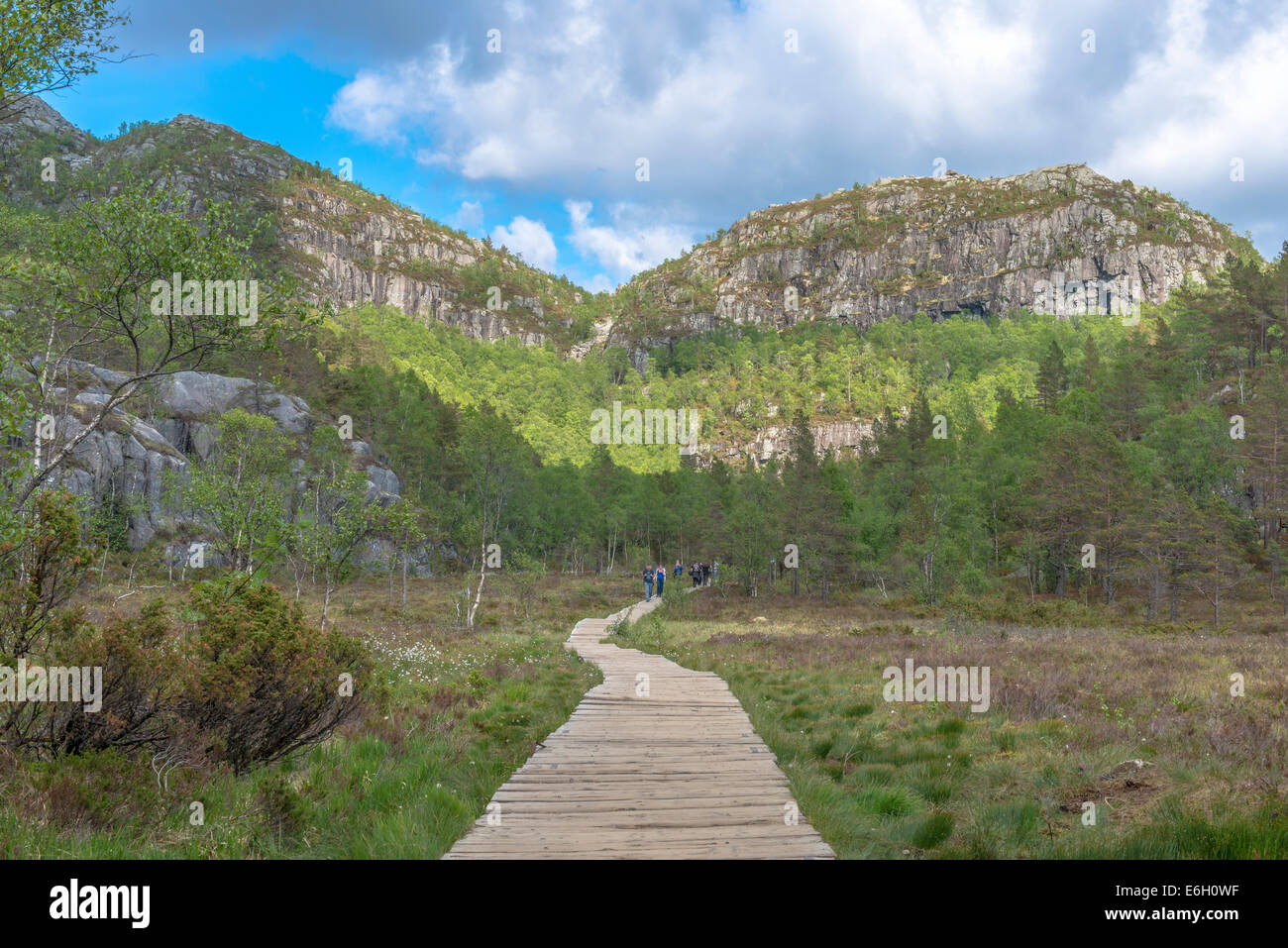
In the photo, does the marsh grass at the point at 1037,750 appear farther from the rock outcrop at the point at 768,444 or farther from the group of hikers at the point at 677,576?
the rock outcrop at the point at 768,444

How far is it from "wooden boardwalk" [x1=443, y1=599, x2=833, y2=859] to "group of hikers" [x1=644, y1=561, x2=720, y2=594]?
1202 inches

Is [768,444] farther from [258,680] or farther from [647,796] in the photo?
[258,680]

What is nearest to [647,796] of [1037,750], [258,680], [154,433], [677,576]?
[258,680]

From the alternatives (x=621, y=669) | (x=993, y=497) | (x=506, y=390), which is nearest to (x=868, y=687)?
(x=621, y=669)

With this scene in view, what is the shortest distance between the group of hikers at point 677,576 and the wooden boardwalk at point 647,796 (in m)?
30.5

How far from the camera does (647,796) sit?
5.98 metres

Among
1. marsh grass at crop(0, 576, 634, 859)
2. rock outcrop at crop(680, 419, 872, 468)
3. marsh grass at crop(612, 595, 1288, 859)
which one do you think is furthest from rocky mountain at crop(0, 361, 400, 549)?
rock outcrop at crop(680, 419, 872, 468)

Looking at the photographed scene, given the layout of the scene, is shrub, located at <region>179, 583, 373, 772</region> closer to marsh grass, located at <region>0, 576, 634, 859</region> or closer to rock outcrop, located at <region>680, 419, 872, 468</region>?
marsh grass, located at <region>0, 576, 634, 859</region>

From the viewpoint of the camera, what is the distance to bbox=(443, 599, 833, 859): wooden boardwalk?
15.5ft

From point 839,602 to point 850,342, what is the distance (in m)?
150

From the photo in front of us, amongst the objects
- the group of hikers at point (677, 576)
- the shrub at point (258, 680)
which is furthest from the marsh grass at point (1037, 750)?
the group of hikers at point (677, 576)

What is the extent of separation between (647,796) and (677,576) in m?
46.3

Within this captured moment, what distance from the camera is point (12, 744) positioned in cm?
523

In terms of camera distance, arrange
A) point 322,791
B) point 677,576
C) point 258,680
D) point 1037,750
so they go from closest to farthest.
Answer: point 322,791 < point 258,680 < point 1037,750 < point 677,576
